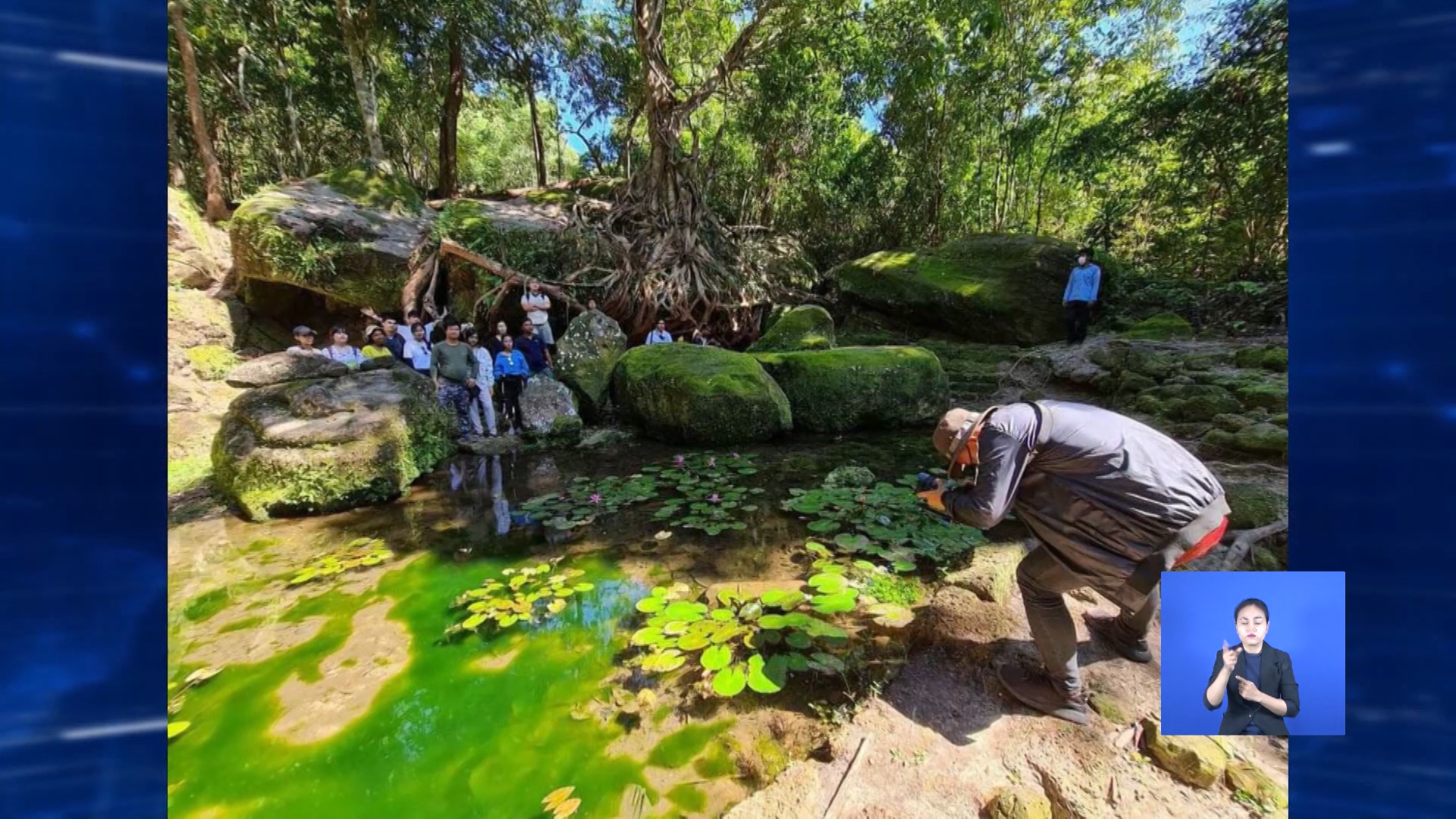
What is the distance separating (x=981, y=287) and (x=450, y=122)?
43.8 ft

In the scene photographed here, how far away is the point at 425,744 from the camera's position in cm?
192

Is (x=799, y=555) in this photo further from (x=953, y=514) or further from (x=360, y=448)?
(x=360, y=448)

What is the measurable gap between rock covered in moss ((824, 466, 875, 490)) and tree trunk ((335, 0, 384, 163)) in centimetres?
1041

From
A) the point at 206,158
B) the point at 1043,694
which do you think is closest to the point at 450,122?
the point at 206,158

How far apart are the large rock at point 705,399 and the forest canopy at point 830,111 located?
4.17 meters

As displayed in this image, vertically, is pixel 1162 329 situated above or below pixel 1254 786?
above

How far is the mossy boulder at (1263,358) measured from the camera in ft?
16.3

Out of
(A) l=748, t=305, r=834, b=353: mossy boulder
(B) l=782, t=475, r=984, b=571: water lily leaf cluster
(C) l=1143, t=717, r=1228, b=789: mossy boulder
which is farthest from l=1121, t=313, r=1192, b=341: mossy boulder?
(C) l=1143, t=717, r=1228, b=789: mossy boulder

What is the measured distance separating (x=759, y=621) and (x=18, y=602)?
6.85ft

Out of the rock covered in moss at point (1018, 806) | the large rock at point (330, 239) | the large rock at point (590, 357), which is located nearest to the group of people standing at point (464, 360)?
the large rock at point (590, 357)

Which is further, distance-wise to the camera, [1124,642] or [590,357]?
[590,357]

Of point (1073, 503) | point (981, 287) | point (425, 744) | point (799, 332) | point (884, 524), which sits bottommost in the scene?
point (425, 744)

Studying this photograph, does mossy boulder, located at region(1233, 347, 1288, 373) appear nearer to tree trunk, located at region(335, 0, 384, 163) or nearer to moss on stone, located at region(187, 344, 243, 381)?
moss on stone, located at region(187, 344, 243, 381)

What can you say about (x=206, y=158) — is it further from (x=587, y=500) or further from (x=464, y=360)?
(x=587, y=500)
